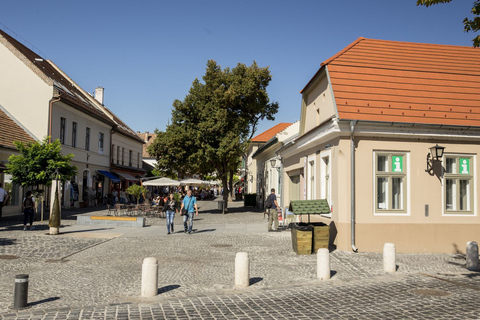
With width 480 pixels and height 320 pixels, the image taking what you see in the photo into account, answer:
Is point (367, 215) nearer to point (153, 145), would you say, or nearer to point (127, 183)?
point (153, 145)

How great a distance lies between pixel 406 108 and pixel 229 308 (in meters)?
9.43

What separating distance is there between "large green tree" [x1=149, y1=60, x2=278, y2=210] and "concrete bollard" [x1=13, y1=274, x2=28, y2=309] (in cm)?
2171

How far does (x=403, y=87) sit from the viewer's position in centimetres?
1448

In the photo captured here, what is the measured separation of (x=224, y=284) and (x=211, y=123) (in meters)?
20.5

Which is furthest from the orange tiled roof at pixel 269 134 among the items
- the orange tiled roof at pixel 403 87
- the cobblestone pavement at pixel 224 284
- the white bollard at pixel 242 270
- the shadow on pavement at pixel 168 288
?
the shadow on pavement at pixel 168 288

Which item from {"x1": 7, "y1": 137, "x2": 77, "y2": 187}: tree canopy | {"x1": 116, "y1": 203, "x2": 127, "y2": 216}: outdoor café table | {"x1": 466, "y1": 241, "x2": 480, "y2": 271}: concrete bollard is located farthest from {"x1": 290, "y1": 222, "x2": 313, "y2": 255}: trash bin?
{"x1": 116, "y1": 203, "x2": 127, "y2": 216}: outdoor café table

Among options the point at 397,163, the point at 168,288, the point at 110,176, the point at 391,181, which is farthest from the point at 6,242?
the point at 110,176

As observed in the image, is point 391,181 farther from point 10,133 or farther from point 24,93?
point 24,93

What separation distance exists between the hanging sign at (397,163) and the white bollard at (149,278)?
28.1 feet

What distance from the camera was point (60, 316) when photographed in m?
6.56

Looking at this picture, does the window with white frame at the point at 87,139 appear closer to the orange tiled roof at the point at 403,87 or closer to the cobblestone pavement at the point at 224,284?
the cobblestone pavement at the point at 224,284

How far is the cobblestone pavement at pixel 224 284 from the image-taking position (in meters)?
6.89

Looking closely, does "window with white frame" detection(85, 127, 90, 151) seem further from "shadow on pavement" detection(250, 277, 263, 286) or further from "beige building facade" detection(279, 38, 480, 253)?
"shadow on pavement" detection(250, 277, 263, 286)

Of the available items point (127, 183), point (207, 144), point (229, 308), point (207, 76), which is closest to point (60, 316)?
point (229, 308)
